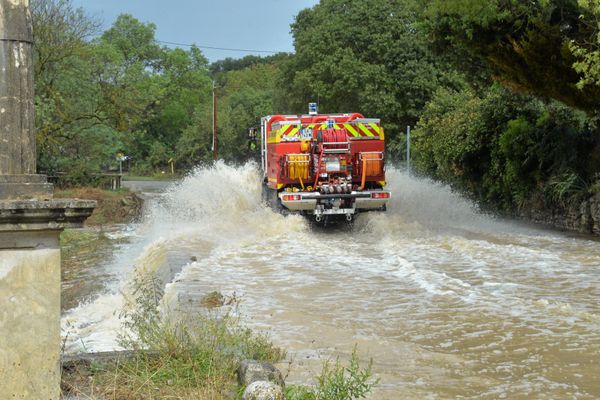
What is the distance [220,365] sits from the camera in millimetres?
5684

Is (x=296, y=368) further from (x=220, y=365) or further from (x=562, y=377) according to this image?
(x=562, y=377)

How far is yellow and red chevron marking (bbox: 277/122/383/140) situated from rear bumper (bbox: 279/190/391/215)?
1.39 m

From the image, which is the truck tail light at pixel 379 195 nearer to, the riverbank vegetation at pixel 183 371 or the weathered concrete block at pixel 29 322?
the riverbank vegetation at pixel 183 371

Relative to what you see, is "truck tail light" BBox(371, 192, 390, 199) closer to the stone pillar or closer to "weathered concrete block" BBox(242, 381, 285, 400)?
"weathered concrete block" BBox(242, 381, 285, 400)

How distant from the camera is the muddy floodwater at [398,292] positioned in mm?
7020

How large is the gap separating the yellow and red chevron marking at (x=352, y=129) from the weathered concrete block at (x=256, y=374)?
42.3ft

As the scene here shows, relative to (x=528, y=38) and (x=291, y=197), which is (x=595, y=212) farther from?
(x=291, y=197)

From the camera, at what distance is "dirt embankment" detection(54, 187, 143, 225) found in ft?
94.8

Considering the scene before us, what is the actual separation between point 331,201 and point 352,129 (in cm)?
183

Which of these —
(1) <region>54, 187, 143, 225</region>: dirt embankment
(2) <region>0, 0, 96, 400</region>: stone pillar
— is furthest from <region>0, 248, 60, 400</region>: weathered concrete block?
(1) <region>54, 187, 143, 225</region>: dirt embankment

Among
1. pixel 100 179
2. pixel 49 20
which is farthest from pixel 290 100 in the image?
pixel 49 20

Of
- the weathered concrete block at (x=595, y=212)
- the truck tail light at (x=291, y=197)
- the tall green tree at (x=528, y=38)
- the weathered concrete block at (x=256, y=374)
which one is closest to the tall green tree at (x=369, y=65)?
the weathered concrete block at (x=595, y=212)

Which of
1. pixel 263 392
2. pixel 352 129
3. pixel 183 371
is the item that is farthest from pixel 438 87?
pixel 263 392

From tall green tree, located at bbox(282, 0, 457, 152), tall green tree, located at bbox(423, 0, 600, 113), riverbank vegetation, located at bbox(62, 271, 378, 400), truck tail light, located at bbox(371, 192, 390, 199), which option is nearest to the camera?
riverbank vegetation, located at bbox(62, 271, 378, 400)
